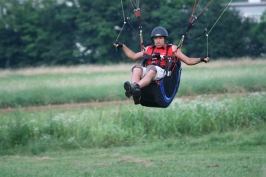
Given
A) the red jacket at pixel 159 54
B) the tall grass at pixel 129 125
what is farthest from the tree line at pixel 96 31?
the red jacket at pixel 159 54

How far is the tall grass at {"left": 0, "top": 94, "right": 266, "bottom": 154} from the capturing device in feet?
43.6

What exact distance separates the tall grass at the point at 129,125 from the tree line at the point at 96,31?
26699 millimetres

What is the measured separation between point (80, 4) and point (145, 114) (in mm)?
33180

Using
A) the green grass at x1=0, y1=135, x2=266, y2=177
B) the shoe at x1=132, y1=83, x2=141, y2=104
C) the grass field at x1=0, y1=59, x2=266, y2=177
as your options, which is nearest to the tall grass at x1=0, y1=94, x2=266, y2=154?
the grass field at x1=0, y1=59, x2=266, y2=177

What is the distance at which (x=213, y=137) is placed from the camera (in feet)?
43.8

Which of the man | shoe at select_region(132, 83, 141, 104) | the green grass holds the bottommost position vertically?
the green grass

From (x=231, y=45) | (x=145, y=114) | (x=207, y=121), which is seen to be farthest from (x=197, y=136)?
(x=231, y=45)

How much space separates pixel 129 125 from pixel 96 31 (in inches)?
1241

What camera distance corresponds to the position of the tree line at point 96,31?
43500 mm

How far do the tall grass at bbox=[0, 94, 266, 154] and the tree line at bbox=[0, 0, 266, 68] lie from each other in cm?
2670

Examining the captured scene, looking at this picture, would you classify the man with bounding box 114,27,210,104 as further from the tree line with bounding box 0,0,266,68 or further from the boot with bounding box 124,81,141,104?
the tree line with bounding box 0,0,266,68

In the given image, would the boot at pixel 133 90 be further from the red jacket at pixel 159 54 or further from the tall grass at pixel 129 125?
the tall grass at pixel 129 125

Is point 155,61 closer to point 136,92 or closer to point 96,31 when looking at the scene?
point 136,92

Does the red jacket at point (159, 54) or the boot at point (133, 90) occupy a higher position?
the red jacket at point (159, 54)
